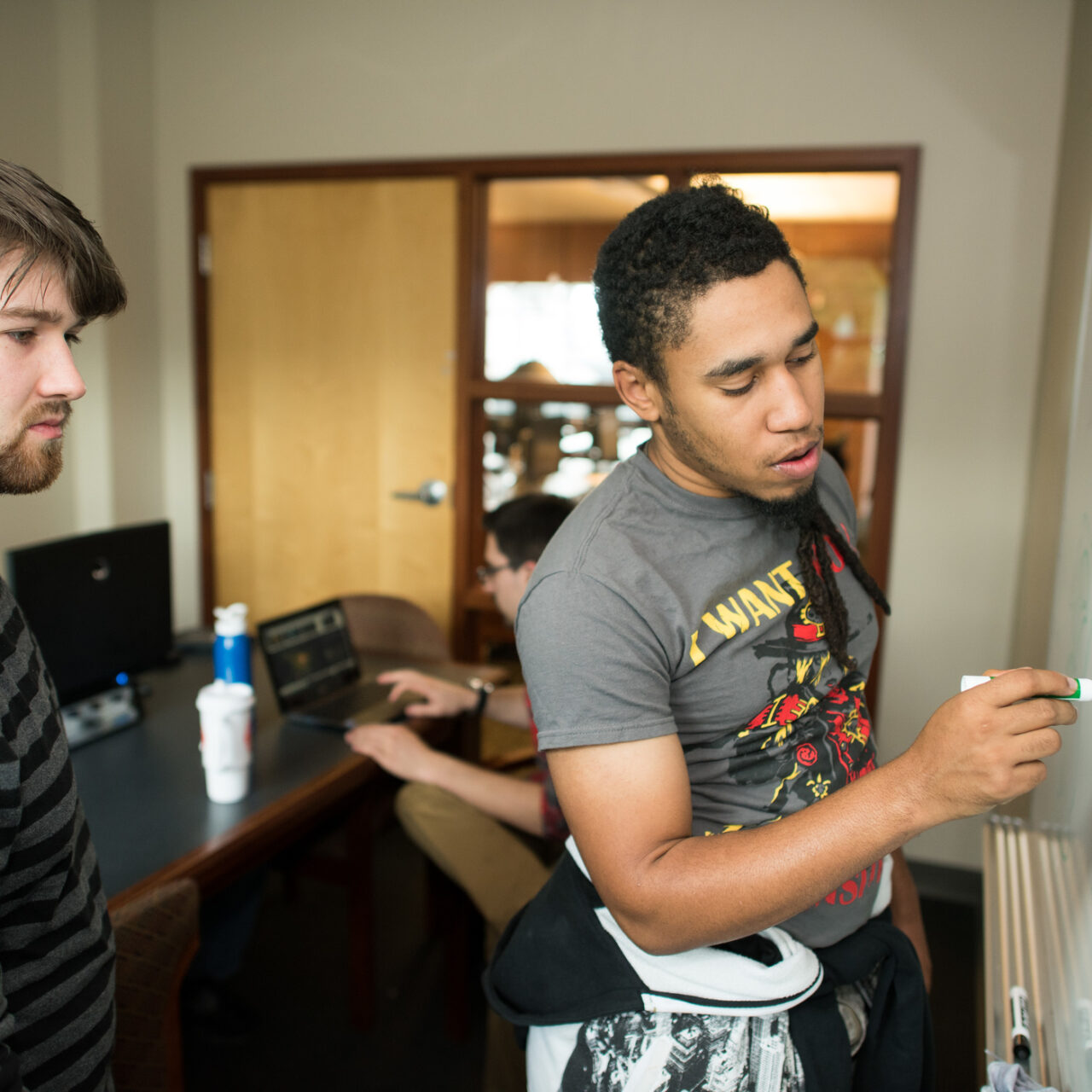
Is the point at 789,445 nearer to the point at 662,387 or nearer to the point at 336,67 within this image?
the point at 662,387

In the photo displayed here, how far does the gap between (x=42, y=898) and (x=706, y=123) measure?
8.78 feet

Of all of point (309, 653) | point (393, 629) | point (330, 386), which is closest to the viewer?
point (309, 653)

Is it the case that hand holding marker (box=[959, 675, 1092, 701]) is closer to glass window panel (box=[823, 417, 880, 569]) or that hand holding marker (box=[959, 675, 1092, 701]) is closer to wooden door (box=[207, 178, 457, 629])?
glass window panel (box=[823, 417, 880, 569])

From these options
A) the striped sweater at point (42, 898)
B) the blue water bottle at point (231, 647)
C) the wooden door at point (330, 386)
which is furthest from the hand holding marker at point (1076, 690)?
the wooden door at point (330, 386)

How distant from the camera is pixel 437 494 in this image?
10.0 feet

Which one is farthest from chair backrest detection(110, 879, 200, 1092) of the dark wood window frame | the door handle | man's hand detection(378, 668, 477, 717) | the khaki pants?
the dark wood window frame

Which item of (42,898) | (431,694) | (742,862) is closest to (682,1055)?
(742,862)

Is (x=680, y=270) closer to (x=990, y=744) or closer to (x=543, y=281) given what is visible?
(x=990, y=744)

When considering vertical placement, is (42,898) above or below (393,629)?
above

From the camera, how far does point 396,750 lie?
6.00ft

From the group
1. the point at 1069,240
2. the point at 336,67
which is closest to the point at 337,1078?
the point at 1069,240

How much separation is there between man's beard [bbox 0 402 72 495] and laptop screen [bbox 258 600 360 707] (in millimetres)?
1057

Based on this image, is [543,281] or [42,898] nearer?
[42,898]

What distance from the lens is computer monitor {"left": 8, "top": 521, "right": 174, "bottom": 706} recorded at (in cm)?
177
